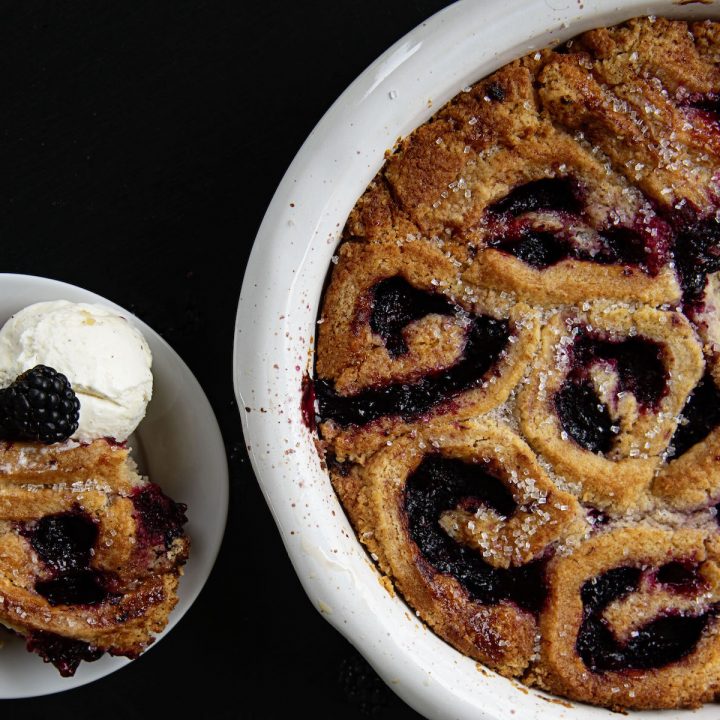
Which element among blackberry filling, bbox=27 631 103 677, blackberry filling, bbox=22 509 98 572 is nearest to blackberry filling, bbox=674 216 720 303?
blackberry filling, bbox=22 509 98 572

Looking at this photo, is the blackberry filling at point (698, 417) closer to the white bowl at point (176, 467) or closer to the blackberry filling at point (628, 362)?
the blackberry filling at point (628, 362)

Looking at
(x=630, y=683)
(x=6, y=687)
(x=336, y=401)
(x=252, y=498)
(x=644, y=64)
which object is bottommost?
(x=6, y=687)

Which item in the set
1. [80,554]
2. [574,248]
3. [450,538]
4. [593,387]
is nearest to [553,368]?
[593,387]

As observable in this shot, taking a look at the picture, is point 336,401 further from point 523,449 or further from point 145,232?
point 145,232

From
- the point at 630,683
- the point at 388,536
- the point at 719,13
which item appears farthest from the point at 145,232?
the point at 630,683

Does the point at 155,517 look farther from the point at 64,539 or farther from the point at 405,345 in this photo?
the point at 405,345

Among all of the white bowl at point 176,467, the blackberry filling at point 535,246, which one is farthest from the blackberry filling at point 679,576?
the white bowl at point 176,467
